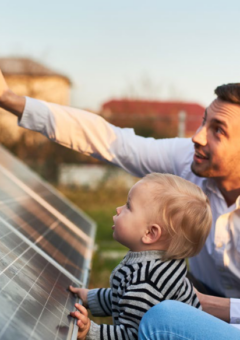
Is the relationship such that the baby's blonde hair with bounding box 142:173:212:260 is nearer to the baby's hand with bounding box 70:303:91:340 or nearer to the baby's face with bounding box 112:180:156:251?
the baby's face with bounding box 112:180:156:251

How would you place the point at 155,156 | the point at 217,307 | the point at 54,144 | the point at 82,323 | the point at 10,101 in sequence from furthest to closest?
the point at 54,144 → the point at 155,156 → the point at 10,101 → the point at 217,307 → the point at 82,323

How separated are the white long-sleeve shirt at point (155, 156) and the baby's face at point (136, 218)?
0.96m

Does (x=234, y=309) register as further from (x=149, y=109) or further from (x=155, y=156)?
(x=149, y=109)

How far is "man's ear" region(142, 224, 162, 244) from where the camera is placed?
2.24 meters

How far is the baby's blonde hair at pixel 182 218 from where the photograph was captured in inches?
Result: 87.8

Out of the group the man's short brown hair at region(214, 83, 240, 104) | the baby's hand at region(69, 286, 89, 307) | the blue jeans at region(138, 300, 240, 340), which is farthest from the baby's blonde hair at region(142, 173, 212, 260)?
the man's short brown hair at region(214, 83, 240, 104)

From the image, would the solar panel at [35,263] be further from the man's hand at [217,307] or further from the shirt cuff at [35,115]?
the man's hand at [217,307]

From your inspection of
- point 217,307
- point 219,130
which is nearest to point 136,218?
point 217,307

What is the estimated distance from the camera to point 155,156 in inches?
145

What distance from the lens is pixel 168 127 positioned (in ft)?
48.2

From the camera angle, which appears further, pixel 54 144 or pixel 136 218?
pixel 54 144

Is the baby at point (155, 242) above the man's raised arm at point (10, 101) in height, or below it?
below

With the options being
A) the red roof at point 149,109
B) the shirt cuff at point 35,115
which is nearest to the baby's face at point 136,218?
the shirt cuff at point 35,115

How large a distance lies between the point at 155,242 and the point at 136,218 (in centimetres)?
13
